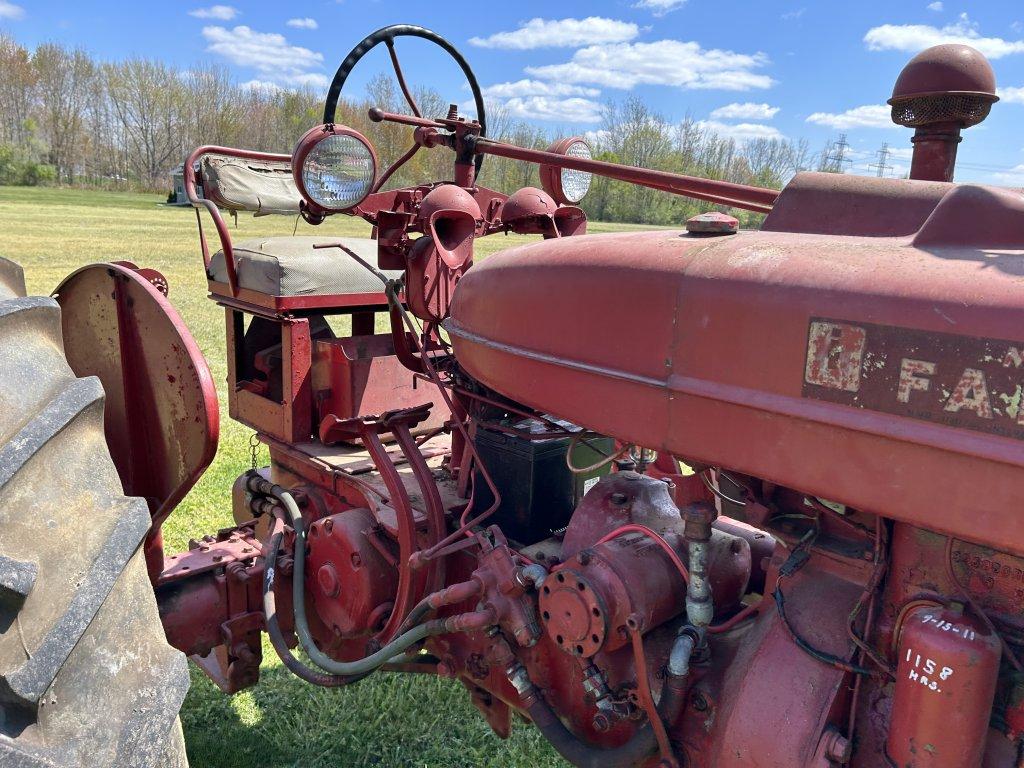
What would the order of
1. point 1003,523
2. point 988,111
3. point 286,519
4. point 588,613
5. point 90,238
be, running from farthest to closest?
1. point 90,238
2. point 286,519
3. point 588,613
4. point 988,111
5. point 1003,523

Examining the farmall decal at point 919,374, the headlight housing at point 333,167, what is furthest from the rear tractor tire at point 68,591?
the farmall decal at point 919,374

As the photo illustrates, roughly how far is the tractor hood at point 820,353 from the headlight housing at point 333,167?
943mm

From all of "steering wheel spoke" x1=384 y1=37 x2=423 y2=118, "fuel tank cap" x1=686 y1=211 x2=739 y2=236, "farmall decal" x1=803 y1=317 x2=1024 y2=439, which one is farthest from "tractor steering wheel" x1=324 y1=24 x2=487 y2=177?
"farmall decal" x1=803 y1=317 x2=1024 y2=439

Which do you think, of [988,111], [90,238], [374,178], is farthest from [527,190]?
[90,238]

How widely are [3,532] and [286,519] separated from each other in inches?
52.8

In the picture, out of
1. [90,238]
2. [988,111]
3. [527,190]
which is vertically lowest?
[90,238]

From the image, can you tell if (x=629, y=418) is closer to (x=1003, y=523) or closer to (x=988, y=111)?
(x=1003, y=523)

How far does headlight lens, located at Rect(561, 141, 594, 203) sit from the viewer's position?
2574mm

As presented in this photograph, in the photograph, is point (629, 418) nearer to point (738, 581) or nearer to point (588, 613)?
point (588, 613)

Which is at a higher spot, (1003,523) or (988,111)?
(988,111)

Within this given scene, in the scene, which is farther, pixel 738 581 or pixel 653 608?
pixel 738 581

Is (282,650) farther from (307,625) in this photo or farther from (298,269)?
(298,269)

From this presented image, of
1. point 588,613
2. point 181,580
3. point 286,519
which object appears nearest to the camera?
point 588,613

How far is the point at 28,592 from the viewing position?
1.30m
